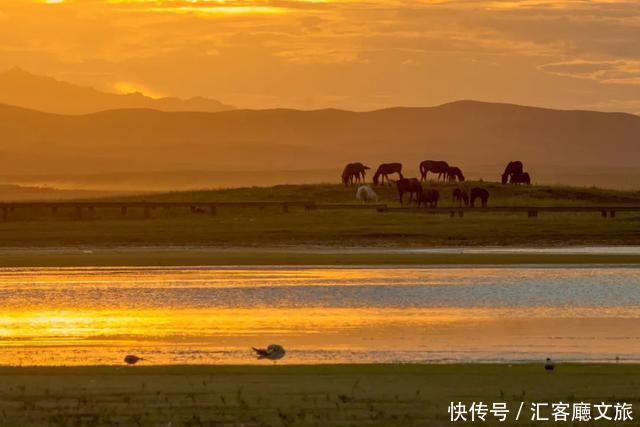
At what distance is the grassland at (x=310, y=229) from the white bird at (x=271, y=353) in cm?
2984

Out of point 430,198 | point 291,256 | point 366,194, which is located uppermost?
point 366,194

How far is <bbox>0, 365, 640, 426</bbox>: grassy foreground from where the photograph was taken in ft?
57.7

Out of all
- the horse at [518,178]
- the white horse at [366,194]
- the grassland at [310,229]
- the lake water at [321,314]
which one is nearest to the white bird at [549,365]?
the lake water at [321,314]

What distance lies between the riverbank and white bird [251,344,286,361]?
70.8 feet

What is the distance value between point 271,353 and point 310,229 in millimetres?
34223

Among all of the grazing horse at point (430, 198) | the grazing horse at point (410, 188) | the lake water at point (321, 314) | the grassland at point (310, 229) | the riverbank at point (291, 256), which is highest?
the grazing horse at point (410, 188)

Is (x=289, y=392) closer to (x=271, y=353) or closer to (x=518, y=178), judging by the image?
(x=271, y=353)

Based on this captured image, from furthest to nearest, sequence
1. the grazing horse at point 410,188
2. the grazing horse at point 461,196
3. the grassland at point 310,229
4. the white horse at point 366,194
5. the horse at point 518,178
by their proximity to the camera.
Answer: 1. the horse at point 518,178
2. the white horse at point 366,194
3. the grazing horse at point 410,188
4. the grazing horse at point 461,196
5. the grassland at point 310,229

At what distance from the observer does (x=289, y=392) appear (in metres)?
19.4

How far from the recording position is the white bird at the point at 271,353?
77.8ft

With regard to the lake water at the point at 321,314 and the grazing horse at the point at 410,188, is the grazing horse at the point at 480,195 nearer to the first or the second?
the grazing horse at the point at 410,188

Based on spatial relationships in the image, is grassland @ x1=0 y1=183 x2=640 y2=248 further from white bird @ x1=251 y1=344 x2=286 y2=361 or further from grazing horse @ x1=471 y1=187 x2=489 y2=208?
white bird @ x1=251 y1=344 x2=286 y2=361

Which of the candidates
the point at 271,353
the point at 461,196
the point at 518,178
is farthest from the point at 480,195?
the point at 271,353

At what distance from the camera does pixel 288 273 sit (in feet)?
139
